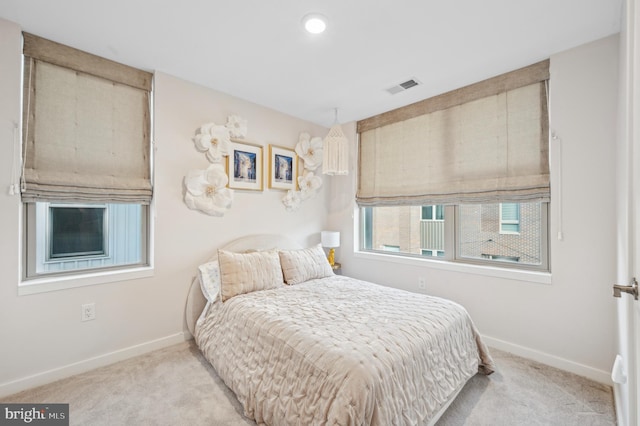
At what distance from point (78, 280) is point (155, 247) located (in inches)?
22.2

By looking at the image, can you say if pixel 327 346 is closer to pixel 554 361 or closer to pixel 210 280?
pixel 210 280

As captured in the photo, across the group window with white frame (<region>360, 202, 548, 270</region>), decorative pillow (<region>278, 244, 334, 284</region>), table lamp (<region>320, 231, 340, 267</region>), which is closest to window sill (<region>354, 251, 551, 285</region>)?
window with white frame (<region>360, 202, 548, 270</region>)

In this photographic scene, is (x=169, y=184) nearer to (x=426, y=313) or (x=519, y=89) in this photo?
(x=426, y=313)

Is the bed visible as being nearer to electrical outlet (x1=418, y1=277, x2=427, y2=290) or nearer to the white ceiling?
electrical outlet (x1=418, y1=277, x2=427, y2=290)

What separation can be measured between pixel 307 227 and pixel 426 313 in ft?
7.03

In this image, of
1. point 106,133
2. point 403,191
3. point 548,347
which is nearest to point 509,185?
point 403,191

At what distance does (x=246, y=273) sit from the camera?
7.93 ft

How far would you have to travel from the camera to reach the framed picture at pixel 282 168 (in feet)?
10.9

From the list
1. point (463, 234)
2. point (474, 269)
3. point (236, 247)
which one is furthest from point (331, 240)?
point (474, 269)

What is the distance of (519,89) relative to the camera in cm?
245

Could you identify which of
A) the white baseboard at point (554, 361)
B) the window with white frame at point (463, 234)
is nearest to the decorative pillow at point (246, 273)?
the window with white frame at point (463, 234)

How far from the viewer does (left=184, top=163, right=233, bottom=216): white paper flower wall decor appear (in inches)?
105

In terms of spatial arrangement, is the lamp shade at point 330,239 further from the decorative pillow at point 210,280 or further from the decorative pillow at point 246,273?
the decorative pillow at point 210,280

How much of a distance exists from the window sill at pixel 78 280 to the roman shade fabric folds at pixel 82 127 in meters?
0.59
